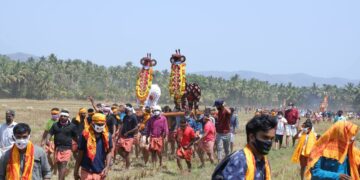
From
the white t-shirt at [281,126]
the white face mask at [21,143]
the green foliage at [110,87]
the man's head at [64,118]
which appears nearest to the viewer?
the white face mask at [21,143]

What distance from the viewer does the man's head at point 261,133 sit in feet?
13.8

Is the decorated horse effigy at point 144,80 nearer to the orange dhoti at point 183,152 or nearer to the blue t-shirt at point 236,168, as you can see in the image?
the orange dhoti at point 183,152

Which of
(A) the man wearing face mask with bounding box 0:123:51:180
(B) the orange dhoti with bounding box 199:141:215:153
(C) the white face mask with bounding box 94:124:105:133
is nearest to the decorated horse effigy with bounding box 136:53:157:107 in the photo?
(B) the orange dhoti with bounding box 199:141:215:153

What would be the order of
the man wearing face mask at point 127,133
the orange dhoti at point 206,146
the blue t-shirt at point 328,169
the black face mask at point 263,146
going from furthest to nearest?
the orange dhoti at point 206,146
the man wearing face mask at point 127,133
the blue t-shirt at point 328,169
the black face mask at point 263,146

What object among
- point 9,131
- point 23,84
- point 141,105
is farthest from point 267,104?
point 9,131

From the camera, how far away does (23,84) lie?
258 ft

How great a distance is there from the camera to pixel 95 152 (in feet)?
25.3

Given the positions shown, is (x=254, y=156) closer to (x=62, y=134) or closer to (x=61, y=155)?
(x=62, y=134)

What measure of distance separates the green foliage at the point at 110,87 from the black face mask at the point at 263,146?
249 ft

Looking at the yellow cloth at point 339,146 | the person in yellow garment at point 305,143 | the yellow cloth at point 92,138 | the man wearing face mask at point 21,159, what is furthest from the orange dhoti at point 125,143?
the yellow cloth at point 339,146

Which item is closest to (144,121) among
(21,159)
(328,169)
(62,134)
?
(62,134)

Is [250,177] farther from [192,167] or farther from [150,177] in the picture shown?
[192,167]

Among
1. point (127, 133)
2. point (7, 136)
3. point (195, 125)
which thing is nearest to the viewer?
point (7, 136)

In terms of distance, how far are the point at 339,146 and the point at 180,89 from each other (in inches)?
479
